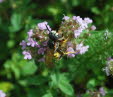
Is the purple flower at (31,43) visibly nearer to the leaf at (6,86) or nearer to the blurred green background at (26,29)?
the blurred green background at (26,29)

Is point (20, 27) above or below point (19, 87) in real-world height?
above

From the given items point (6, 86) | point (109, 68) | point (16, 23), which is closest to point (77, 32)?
point (109, 68)

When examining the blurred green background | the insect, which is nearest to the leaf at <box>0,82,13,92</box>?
the blurred green background

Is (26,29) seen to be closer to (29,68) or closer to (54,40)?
(29,68)

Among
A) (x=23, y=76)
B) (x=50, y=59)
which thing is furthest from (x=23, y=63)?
(x=50, y=59)

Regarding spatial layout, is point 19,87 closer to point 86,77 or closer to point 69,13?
point 86,77
